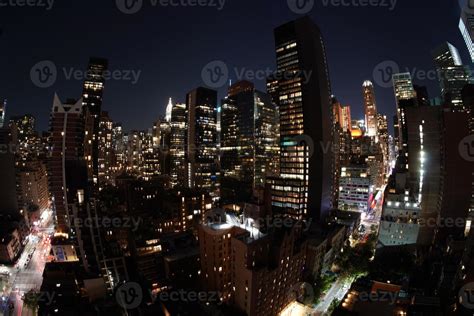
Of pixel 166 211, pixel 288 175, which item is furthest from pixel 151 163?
pixel 288 175

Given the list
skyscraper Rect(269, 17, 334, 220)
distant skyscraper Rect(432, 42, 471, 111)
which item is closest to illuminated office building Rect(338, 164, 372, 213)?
skyscraper Rect(269, 17, 334, 220)

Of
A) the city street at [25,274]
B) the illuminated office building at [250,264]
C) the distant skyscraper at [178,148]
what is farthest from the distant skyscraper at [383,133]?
the city street at [25,274]

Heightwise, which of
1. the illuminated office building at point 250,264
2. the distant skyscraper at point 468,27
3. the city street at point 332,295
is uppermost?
the distant skyscraper at point 468,27

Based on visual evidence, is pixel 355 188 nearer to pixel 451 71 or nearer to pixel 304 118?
pixel 304 118

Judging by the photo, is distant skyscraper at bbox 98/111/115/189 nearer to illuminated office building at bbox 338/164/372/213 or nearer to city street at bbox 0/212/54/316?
city street at bbox 0/212/54/316

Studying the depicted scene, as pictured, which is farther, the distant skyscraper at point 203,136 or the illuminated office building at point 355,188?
the distant skyscraper at point 203,136

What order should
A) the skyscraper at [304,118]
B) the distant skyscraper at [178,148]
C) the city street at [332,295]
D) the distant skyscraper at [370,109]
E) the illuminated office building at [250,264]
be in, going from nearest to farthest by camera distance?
1. the illuminated office building at [250,264]
2. the city street at [332,295]
3. the skyscraper at [304,118]
4. the distant skyscraper at [178,148]
5. the distant skyscraper at [370,109]

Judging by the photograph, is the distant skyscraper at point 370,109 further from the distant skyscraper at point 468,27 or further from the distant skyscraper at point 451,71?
the distant skyscraper at point 468,27
